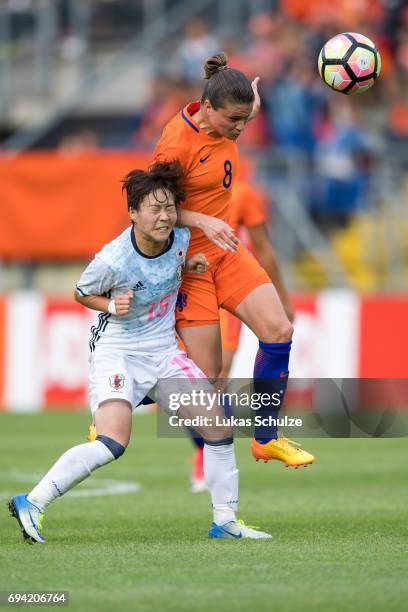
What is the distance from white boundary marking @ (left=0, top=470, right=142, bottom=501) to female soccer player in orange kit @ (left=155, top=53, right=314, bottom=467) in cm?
252

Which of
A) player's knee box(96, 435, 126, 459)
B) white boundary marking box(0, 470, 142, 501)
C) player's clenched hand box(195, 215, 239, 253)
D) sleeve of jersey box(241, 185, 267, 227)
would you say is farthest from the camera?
white boundary marking box(0, 470, 142, 501)

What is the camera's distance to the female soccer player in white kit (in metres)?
6.90

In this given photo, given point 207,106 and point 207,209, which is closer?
point 207,106

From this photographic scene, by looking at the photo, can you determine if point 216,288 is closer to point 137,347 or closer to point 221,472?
point 137,347

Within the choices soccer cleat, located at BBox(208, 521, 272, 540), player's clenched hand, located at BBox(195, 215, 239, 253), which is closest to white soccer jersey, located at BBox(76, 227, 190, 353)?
player's clenched hand, located at BBox(195, 215, 239, 253)

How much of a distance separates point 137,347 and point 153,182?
2.95 ft

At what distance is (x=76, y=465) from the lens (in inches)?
271

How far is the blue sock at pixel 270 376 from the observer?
7.74 metres

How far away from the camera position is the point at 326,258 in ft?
57.2

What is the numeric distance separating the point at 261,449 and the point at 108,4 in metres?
15.1

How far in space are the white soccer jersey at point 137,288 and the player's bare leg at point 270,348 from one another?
0.54 meters

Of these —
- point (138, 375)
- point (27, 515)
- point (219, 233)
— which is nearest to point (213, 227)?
point (219, 233)

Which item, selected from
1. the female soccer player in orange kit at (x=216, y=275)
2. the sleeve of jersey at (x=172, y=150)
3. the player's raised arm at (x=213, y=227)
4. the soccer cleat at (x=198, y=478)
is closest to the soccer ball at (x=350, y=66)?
the female soccer player in orange kit at (x=216, y=275)

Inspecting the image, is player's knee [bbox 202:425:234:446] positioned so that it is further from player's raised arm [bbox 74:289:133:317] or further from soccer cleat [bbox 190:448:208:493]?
soccer cleat [bbox 190:448:208:493]
